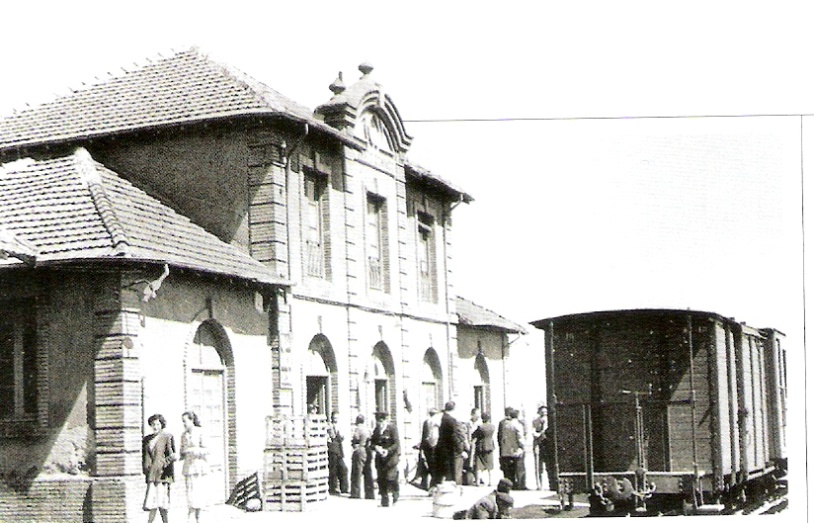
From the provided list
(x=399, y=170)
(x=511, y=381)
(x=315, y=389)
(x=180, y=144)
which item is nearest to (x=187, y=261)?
(x=180, y=144)

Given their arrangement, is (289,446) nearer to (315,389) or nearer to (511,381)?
(315,389)

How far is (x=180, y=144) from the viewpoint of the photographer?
19.2m

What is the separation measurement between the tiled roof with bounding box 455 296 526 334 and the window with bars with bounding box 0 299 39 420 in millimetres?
11376

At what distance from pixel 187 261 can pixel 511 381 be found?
12488 millimetres

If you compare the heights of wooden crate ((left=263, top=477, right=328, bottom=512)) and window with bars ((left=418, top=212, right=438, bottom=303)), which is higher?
window with bars ((left=418, top=212, right=438, bottom=303))

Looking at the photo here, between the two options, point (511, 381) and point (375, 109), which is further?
point (511, 381)

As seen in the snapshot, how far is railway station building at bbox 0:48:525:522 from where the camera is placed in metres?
16.1

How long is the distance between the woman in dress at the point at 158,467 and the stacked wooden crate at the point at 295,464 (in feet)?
7.27

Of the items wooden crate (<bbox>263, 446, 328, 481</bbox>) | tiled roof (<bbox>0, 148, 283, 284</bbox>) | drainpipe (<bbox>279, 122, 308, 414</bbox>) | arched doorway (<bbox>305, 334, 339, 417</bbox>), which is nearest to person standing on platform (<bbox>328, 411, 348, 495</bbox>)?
arched doorway (<bbox>305, 334, 339, 417</bbox>)

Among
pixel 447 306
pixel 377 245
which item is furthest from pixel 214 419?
pixel 447 306

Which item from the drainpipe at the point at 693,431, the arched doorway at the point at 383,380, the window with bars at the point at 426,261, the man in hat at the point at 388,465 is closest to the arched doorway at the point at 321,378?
the arched doorway at the point at 383,380

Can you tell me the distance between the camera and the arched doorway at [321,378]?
20.2m

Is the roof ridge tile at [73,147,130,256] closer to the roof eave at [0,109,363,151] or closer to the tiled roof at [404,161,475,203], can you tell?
the roof eave at [0,109,363,151]

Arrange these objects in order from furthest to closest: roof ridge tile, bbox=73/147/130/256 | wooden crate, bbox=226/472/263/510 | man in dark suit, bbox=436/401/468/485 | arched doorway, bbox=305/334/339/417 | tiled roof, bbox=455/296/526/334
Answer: tiled roof, bbox=455/296/526/334, arched doorway, bbox=305/334/339/417, wooden crate, bbox=226/472/263/510, man in dark suit, bbox=436/401/468/485, roof ridge tile, bbox=73/147/130/256
